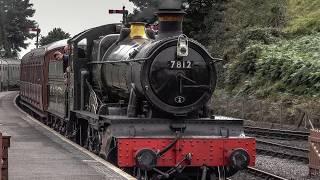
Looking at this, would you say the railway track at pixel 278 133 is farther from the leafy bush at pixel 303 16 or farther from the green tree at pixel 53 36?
the green tree at pixel 53 36

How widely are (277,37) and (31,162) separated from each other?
23701mm

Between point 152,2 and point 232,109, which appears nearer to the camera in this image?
point 152,2

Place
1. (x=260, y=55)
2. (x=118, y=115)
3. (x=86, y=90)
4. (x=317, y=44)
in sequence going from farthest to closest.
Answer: (x=260, y=55) < (x=317, y=44) < (x=86, y=90) < (x=118, y=115)

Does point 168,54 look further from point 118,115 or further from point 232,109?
point 232,109

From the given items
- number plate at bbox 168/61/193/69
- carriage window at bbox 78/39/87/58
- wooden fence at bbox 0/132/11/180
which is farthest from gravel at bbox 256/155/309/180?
wooden fence at bbox 0/132/11/180

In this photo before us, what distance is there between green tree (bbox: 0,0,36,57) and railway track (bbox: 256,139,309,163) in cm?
6697

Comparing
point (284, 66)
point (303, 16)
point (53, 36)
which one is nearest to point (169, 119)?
point (284, 66)

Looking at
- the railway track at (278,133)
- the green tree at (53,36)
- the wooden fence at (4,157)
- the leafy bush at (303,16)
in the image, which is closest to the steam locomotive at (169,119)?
the wooden fence at (4,157)

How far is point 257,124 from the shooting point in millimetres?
25312

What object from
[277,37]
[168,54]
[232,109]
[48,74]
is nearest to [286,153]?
[168,54]

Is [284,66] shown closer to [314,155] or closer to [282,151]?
[282,151]

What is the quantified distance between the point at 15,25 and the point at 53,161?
77.4m

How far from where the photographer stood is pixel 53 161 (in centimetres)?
1101

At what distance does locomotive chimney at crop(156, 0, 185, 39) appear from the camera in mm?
10617
